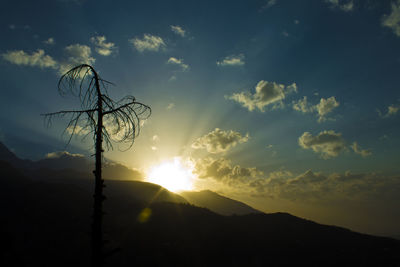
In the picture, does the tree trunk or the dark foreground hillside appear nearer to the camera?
the tree trunk

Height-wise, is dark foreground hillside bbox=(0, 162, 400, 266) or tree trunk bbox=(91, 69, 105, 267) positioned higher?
tree trunk bbox=(91, 69, 105, 267)

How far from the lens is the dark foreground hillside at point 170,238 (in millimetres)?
43000

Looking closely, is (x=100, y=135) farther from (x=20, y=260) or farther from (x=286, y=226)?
(x=286, y=226)

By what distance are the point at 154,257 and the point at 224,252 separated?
53.5 feet

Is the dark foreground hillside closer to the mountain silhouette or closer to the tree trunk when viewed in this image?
the mountain silhouette

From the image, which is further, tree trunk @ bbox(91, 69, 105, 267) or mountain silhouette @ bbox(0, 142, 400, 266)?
mountain silhouette @ bbox(0, 142, 400, 266)

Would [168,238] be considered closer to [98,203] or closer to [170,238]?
[170,238]

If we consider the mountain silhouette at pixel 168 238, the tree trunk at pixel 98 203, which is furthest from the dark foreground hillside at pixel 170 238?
the tree trunk at pixel 98 203

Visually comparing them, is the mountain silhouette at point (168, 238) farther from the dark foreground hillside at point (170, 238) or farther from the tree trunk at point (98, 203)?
the tree trunk at point (98, 203)

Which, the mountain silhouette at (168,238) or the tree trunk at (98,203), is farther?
the mountain silhouette at (168,238)

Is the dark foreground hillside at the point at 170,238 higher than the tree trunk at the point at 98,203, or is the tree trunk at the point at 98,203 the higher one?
the tree trunk at the point at 98,203

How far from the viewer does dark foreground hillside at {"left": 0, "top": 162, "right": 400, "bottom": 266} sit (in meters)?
43.0

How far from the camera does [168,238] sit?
54.5 m

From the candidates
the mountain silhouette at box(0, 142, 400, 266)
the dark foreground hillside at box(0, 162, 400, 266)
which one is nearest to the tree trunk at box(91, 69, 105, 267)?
the dark foreground hillside at box(0, 162, 400, 266)
